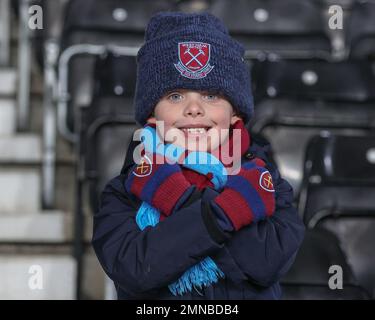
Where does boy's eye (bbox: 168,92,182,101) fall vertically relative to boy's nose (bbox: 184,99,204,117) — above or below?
above

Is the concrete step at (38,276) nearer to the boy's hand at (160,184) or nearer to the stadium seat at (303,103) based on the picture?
the stadium seat at (303,103)

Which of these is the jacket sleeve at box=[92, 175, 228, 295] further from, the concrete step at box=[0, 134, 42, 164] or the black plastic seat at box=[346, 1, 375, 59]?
the black plastic seat at box=[346, 1, 375, 59]

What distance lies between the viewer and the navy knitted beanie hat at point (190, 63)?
2.35 ft

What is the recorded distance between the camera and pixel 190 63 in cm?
72

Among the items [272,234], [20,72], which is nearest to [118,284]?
[272,234]

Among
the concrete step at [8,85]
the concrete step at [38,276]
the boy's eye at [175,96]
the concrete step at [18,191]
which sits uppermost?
the boy's eye at [175,96]

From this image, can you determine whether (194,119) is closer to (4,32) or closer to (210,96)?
(210,96)

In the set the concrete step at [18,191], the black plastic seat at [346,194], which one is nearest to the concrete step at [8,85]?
the concrete step at [18,191]

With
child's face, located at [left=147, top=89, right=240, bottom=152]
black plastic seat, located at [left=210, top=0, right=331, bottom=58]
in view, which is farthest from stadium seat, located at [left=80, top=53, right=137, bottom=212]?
child's face, located at [left=147, top=89, right=240, bottom=152]

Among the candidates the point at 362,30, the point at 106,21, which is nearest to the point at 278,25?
the point at 362,30

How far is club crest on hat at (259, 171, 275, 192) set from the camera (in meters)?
0.68

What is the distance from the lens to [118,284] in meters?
0.70

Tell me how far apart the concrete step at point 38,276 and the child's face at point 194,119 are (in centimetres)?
67
